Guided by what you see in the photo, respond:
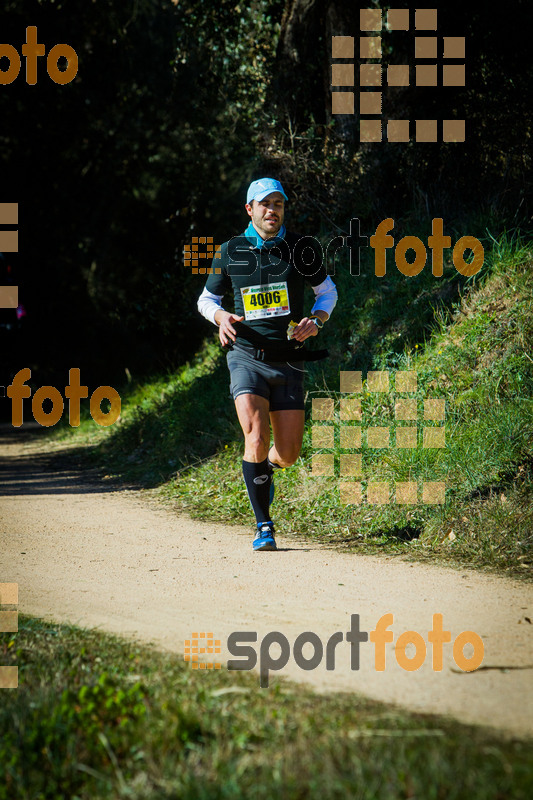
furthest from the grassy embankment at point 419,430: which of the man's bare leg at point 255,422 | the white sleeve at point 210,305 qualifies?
the white sleeve at point 210,305

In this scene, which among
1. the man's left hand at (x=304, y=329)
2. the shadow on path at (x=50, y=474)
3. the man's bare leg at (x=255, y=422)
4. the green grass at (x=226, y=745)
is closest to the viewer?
the green grass at (x=226, y=745)

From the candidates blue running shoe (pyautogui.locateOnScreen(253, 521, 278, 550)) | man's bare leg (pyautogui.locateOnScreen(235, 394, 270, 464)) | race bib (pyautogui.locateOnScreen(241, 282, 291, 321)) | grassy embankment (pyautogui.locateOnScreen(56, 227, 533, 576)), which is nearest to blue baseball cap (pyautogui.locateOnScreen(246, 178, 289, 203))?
race bib (pyautogui.locateOnScreen(241, 282, 291, 321))

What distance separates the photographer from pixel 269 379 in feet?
20.8

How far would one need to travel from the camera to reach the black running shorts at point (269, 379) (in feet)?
20.7

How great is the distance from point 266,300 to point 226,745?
13.1ft

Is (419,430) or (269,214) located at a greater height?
(269,214)

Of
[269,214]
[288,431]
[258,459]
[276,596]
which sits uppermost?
[269,214]

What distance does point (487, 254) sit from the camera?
9.45 m

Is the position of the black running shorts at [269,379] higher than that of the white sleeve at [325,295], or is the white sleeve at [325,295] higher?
the white sleeve at [325,295]

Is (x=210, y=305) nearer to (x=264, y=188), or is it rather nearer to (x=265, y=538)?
(x=264, y=188)

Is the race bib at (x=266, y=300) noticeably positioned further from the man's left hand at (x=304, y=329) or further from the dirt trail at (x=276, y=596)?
the dirt trail at (x=276, y=596)

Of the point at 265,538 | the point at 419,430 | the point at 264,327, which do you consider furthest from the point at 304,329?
the point at 419,430

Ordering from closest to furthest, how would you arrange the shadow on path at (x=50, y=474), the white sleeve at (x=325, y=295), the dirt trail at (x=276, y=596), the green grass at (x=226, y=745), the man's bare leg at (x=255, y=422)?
the green grass at (x=226, y=745)
the dirt trail at (x=276, y=596)
the man's bare leg at (x=255, y=422)
the white sleeve at (x=325, y=295)
the shadow on path at (x=50, y=474)

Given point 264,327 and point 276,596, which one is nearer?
point 276,596
